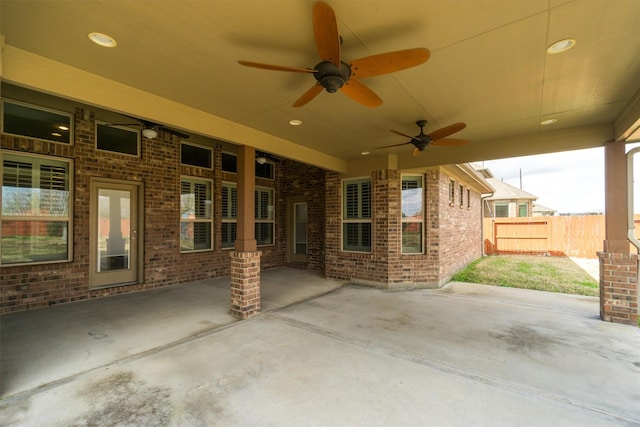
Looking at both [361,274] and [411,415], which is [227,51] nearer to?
[411,415]

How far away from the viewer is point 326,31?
6.52 ft

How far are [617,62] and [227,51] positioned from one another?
3.64 m

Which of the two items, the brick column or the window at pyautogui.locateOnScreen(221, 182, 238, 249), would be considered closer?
the brick column

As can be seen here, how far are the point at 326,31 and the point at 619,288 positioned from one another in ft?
17.4

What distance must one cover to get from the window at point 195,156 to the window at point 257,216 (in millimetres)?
693

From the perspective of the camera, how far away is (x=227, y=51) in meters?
2.59

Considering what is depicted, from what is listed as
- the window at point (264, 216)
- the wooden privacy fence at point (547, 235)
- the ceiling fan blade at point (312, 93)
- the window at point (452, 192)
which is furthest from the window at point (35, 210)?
the wooden privacy fence at point (547, 235)

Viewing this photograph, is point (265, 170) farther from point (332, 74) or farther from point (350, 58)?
point (332, 74)

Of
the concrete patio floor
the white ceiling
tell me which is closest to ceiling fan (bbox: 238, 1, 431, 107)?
the white ceiling

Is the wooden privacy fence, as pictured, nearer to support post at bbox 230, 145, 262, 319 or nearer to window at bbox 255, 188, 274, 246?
window at bbox 255, 188, 274, 246

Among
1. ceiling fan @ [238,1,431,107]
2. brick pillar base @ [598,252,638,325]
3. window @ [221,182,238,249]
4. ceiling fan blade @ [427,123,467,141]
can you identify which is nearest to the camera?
ceiling fan @ [238,1,431,107]

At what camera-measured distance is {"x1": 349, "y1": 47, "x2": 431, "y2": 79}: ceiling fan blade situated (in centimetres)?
210

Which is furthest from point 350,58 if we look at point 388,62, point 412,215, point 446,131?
point 412,215

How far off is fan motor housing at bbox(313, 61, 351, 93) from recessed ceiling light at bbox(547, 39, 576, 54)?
1.79 meters
